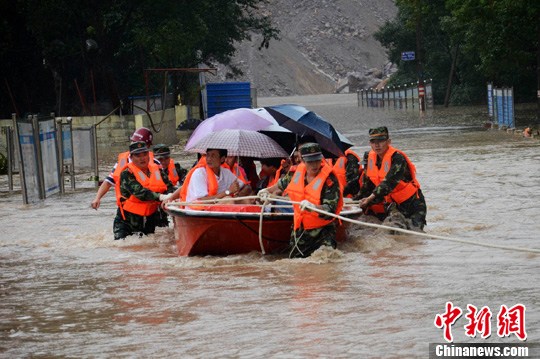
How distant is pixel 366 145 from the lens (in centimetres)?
3809

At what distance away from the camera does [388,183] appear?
1502cm

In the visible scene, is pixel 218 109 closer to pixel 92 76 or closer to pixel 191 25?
pixel 191 25

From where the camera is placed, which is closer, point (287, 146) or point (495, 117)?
point (287, 146)

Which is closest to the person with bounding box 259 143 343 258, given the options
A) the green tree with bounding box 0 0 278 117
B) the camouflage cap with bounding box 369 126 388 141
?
the camouflage cap with bounding box 369 126 388 141

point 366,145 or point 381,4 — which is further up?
point 381,4

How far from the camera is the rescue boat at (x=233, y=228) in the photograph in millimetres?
13977

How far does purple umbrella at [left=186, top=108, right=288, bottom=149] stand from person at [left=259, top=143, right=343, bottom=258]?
2.30 metres

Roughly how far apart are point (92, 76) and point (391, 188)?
30708 mm

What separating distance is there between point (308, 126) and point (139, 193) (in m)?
2.34

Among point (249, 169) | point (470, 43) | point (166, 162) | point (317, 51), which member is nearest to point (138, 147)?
point (166, 162)

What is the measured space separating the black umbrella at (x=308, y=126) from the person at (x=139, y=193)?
5.69 feet

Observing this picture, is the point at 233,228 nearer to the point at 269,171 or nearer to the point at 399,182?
the point at 269,171

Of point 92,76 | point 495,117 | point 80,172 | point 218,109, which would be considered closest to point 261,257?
point 80,172

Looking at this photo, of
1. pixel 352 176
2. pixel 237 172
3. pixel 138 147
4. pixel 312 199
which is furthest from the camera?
pixel 352 176
